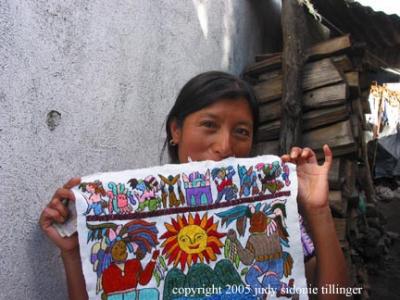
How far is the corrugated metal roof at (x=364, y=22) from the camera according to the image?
425 centimetres

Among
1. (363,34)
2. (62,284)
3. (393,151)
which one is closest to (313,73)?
(363,34)

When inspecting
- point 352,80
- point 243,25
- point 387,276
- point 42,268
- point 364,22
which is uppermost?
point 364,22

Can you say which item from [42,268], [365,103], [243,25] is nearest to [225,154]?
[42,268]

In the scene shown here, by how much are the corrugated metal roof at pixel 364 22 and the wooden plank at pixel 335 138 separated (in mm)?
1299

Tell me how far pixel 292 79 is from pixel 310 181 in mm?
2217

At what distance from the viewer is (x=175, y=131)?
150 centimetres

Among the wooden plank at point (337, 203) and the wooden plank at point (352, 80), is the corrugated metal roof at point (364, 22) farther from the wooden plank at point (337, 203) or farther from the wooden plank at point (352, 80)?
the wooden plank at point (337, 203)

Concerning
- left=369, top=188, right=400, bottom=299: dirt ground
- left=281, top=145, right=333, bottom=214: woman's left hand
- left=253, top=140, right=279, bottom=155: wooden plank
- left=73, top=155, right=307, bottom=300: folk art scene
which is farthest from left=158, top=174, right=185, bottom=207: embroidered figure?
left=369, top=188, right=400, bottom=299: dirt ground

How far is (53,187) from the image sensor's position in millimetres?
1290

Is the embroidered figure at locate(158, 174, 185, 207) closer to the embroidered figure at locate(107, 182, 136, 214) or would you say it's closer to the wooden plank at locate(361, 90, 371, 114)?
the embroidered figure at locate(107, 182, 136, 214)

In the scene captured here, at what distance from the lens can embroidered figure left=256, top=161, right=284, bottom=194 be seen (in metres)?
1.23

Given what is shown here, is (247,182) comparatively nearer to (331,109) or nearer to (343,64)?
(331,109)

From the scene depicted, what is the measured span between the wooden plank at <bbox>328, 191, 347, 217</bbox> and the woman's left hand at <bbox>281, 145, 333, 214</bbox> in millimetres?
2235

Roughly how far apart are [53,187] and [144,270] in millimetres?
435
